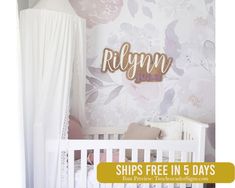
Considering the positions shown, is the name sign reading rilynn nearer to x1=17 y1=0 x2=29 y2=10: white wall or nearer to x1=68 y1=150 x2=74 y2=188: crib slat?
x1=17 y1=0 x2=29 y2=10: white wall

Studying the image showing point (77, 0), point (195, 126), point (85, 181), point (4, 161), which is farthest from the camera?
point (77, 0)

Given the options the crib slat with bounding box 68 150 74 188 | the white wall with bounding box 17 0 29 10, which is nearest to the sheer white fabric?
the crib slat with bounding box 68 150 74 188

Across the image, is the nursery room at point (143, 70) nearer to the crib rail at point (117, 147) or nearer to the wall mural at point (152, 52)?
the wall mural at point (152, 52)

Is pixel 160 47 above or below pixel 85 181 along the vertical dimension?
above

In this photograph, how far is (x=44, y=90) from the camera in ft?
6.15

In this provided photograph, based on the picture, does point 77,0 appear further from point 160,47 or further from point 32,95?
point 32,95

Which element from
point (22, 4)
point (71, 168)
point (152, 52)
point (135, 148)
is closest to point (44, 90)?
point (71, 168)

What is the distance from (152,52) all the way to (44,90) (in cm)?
133

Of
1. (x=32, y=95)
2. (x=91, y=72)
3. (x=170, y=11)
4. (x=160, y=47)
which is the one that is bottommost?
(x=32, y=95)

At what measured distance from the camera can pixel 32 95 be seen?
6.18 ft

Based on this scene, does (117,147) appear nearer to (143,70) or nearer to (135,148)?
(135,148)

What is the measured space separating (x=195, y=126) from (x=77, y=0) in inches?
68.5

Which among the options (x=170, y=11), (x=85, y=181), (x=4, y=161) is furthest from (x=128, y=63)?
(x=4, y=161)

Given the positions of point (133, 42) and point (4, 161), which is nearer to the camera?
point (4, 161)
